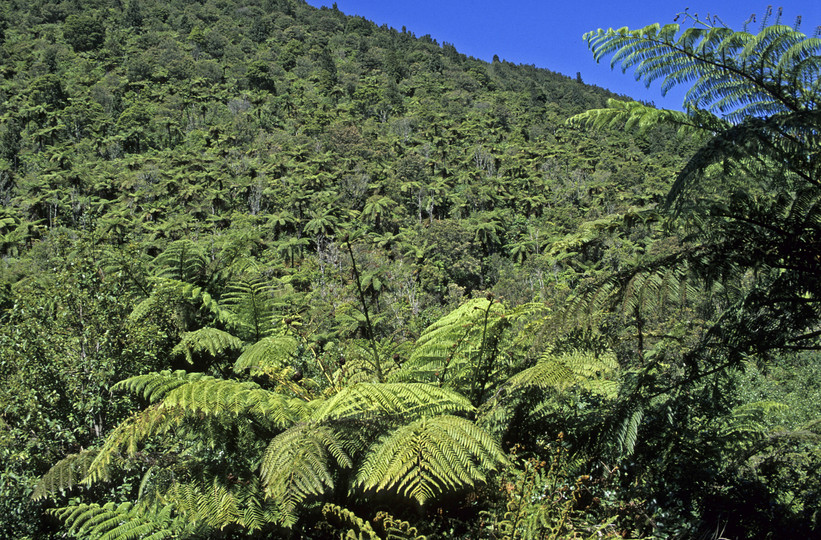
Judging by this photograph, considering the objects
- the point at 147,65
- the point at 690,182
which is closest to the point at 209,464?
the point at 690,182

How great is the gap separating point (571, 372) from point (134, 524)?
2514 millimetres

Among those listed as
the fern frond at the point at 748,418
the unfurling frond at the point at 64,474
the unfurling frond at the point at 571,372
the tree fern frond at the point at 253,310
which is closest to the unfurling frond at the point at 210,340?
the tree fern frond at the point at 253,310

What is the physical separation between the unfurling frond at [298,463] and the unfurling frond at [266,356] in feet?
3.32

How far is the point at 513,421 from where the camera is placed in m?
3.29

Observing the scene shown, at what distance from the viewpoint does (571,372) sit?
293 cm

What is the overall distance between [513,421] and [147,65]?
244ft

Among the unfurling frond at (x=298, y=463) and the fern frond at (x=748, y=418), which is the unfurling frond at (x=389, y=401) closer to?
the unfurling frond at (x=298, y=463)

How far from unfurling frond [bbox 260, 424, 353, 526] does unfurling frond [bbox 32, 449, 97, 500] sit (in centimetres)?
149

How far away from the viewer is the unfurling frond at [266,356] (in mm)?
3637

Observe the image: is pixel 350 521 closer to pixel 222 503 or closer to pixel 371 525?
pixel 371 525

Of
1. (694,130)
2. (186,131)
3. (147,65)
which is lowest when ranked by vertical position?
(694,130)

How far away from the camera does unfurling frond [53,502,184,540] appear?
2748 millimetres

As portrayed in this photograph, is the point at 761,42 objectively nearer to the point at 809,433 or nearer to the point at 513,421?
the point at 809,433

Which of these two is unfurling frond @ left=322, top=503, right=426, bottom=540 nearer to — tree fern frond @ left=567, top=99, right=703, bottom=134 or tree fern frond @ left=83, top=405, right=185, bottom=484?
tree fern frond @ left=83, top=405, right=185, bottom=484
